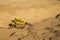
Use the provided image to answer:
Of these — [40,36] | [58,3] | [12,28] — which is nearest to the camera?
[40,36]

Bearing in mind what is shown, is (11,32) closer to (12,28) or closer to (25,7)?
(12,28)

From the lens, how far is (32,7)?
4.45 metres

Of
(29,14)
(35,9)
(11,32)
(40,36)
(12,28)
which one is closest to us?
(40,36)

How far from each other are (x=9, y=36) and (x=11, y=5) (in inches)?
74.6

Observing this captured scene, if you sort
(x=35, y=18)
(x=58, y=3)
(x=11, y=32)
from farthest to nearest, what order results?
(x=58, y=3), (x=35, y=18), (x=11, y=32)

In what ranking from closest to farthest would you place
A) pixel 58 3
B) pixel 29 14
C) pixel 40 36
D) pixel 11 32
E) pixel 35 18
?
pixel 40 36, pixel 11 32, pixel 35 18, pixel 29 14, pixel 58 3

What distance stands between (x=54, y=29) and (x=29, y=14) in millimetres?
1368

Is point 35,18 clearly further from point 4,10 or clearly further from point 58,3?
point 58,3

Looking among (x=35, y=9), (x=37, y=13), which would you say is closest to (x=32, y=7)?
(x=35, y=9)

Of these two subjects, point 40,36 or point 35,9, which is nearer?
point 40,36

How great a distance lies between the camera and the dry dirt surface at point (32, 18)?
8.78ft

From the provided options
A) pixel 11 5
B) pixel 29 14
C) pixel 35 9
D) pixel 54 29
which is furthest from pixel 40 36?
pixel 11 5

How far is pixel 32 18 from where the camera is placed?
3.71m

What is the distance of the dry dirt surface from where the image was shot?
8.78 ft
